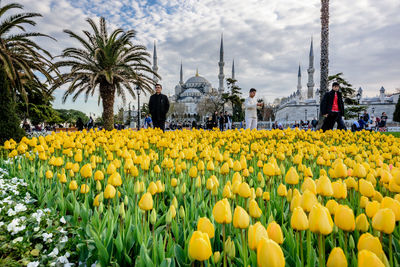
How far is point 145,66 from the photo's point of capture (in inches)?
547

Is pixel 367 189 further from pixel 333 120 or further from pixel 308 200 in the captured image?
pixel 333 120

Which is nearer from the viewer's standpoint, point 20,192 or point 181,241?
point 181,241

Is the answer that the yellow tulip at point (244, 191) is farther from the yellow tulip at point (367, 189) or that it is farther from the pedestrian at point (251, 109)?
the pedestrian at point (251, 109)

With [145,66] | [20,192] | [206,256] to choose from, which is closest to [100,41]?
[145,66]

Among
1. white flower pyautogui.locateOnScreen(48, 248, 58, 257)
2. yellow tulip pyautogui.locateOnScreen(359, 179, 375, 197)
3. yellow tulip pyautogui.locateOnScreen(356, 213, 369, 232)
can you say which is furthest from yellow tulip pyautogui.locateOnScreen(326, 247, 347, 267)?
white flower pyautogui.locateOnScreen(48, 248, 58, 257)

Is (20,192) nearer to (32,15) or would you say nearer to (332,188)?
(332,188)

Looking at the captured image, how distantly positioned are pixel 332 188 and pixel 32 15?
14.7 meters

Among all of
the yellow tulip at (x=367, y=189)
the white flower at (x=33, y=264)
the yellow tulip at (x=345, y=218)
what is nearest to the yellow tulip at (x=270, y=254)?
the yellow tulip at (x=345, y=218)

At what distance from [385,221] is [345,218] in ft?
0.46

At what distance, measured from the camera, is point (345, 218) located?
111 centimetres

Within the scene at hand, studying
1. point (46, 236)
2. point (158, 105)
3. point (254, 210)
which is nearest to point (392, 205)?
point (254, 210)

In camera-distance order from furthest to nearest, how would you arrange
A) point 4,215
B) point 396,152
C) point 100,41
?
point 100,41 → point 396,152 → point 4,215

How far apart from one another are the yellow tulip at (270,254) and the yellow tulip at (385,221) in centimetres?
53

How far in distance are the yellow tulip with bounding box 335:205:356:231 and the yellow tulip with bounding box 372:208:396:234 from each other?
9 cm
